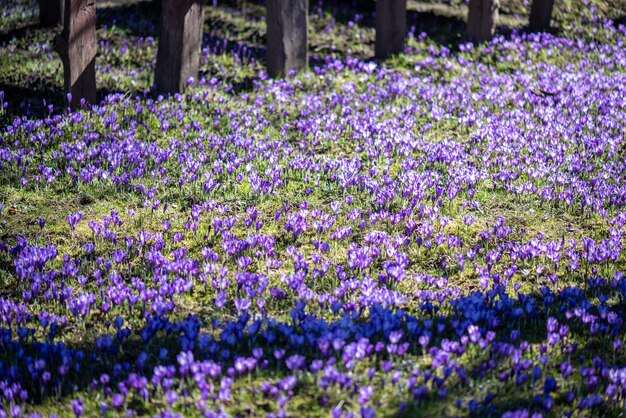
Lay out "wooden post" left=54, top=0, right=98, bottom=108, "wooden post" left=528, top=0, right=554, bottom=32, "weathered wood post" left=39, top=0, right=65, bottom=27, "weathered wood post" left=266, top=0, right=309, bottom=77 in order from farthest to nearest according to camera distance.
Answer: "wooden post" left=528, top=0, right=554, bottom=32 → "weathered wood post" left=39, top=0, right=65, bottom=27 → "weathered wood post" left=266, top=0, right=309, bottom=77 → "wooden post" left=54, top=0, right=98, bottom=108

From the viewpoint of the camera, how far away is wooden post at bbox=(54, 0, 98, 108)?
8.22 metres

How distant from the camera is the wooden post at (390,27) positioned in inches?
433

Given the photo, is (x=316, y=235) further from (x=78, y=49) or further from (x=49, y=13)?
(x=49, y=13)

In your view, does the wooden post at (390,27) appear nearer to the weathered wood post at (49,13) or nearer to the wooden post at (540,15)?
the wooden post at (540,15)

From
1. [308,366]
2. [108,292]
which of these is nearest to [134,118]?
[108,292]

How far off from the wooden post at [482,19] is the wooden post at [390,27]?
1.36m

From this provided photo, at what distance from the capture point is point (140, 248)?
574cm

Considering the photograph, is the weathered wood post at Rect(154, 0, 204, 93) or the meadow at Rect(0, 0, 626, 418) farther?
the weathered wood post at Rect(154, 0, 204, 93)

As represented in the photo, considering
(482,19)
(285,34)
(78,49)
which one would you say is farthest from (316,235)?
(482,19)

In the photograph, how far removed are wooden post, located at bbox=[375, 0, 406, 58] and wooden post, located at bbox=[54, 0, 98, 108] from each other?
14.6ft

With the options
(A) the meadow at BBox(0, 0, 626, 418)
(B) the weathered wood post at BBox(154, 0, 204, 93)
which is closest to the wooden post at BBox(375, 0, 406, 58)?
(A) the meadow at BBox(0, 0, 626, 418)

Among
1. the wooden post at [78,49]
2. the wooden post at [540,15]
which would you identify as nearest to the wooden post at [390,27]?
the wooden post at [540,15]

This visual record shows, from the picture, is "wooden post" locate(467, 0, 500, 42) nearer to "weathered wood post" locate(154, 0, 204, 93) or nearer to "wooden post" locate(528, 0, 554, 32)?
"wooden post" locate(528, 0, 554, 32)

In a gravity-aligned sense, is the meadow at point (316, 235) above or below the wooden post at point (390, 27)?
below
